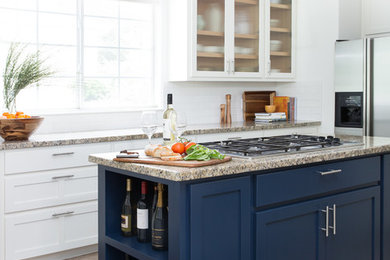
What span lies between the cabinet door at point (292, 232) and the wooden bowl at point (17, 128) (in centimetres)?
204

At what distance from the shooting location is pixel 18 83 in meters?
3.80

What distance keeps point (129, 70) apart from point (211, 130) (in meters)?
1.05

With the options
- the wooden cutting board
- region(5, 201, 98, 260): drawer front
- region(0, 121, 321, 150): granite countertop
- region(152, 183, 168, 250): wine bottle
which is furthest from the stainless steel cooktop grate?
region(5, 201, 98, 260): drawer front

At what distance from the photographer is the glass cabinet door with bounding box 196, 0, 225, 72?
4.85m

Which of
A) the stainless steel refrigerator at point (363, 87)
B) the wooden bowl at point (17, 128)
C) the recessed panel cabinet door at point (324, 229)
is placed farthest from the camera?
the stainless steel refrigerator at point (363, 87)

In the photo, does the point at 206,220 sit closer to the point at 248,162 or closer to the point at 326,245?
the point at 248,162

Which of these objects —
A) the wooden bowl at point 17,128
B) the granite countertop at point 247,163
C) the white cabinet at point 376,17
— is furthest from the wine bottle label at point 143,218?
the white cabinet at point 376,17

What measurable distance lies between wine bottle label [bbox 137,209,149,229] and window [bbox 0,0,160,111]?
220cm

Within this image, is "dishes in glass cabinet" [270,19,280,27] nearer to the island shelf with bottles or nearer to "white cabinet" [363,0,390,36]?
"white cabinet" [363,0,390,36]

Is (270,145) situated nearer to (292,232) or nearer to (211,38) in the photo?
(292,232)

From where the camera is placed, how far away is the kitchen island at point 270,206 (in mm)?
2068

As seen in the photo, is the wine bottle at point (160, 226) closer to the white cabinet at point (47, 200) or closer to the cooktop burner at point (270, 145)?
the cooktop burner at point (270, 145)

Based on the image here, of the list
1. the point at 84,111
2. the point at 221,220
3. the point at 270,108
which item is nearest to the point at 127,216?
the point at 221,220

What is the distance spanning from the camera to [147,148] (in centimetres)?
249
